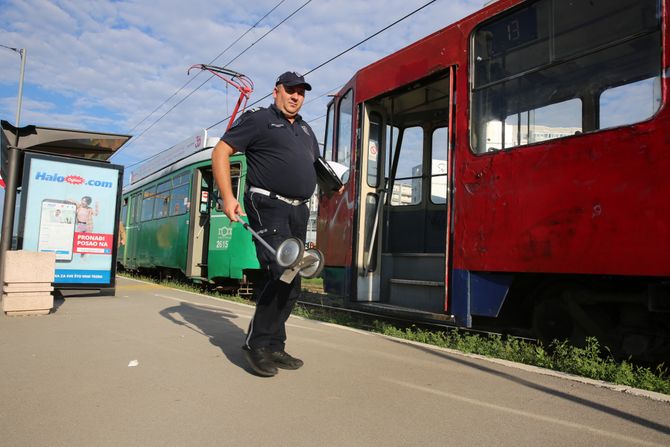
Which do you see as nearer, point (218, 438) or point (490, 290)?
point (218, 438)

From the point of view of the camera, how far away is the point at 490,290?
185 inches

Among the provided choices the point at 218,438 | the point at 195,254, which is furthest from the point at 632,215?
the point at 195,254

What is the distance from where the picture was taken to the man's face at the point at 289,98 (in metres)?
3.74

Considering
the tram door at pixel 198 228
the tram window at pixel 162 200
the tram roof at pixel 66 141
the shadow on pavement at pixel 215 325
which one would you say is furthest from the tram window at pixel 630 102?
the tram window at pixel 162 200

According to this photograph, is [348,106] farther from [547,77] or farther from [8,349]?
[8,349]

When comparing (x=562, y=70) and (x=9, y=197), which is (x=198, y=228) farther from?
(x=562, y=70)

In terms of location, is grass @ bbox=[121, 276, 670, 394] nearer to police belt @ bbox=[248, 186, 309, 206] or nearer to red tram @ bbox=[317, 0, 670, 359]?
red tram @ bbox=[317, 0, 670, 359]

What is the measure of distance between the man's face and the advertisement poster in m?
5.50

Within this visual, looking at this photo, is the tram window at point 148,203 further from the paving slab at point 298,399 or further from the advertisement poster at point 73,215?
the paving slab at point 298,399

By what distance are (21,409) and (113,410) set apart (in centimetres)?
48

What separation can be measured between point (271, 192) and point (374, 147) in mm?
3559

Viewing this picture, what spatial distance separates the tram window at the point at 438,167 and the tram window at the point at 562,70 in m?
2.53

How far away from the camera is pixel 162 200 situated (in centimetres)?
1384

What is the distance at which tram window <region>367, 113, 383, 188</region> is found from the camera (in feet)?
22.3
